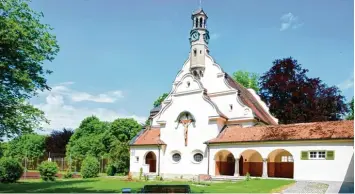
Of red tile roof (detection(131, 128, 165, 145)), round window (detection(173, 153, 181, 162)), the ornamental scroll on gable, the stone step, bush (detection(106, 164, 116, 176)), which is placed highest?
the ornamental scroll on gable

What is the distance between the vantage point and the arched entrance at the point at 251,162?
30219 mm

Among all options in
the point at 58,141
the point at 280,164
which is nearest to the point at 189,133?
the point at 280,164

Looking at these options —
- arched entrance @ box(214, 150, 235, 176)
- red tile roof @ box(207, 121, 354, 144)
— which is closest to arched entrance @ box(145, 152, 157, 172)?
arched entrance @ box(214, 150, 235, 176)

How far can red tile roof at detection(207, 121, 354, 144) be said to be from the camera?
24.2 meters

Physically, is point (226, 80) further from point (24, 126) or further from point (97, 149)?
point (97, 149)

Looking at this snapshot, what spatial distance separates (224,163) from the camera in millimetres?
31281

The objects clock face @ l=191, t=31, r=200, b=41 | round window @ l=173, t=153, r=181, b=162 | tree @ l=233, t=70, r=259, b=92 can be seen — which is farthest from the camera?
tree @ l=233, t=70, r=259, b=92

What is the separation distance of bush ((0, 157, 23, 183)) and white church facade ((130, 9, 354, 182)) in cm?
1134

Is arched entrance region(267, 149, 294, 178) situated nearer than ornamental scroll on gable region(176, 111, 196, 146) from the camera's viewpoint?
Yes

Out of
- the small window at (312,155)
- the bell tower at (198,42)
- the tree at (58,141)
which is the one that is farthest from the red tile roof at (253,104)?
the tree at (58,141)

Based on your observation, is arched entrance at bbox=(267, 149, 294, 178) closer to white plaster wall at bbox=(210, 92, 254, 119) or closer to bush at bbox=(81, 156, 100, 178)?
white plaster wall at bbox=(210, 92, 254, 119)

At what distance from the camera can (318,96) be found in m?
36.1

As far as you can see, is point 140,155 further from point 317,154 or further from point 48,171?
point 317,154

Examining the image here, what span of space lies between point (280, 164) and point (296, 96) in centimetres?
1001
